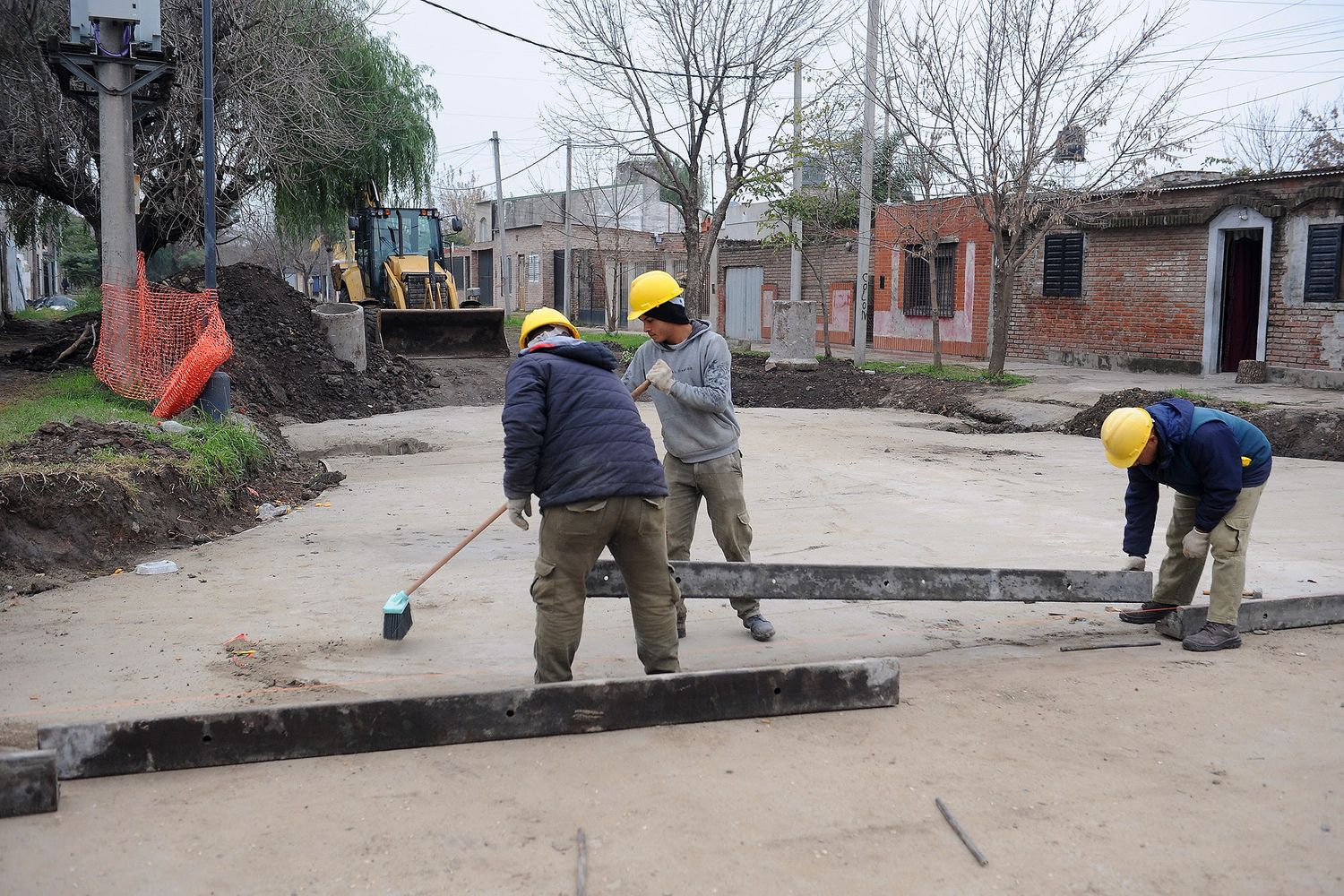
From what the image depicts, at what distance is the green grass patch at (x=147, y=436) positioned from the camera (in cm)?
820

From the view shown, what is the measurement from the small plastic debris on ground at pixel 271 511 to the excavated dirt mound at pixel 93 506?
0.25ft

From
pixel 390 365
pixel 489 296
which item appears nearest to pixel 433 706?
pixel 390 365

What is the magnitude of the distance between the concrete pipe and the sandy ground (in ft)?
34.8

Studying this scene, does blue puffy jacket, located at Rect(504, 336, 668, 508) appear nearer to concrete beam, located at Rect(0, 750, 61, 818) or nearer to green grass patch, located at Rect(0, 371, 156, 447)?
concrete beam, located at Rect(0, 750, 61, 818)

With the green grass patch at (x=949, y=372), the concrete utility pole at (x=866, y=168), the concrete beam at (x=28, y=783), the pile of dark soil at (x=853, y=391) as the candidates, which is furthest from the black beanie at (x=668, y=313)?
the concrete utility pole at (x=866, y=168)

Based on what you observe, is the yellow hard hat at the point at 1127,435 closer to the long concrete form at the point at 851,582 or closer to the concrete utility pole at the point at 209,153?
the long concrete form at the point at 851,582

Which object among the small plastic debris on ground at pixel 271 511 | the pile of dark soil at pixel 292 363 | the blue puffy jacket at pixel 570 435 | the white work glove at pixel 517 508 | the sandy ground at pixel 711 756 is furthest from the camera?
the pile of dark soil at pixel 292 363

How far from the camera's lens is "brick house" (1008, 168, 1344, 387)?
16656 millimetres

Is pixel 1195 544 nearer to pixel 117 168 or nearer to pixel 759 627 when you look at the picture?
pixel 759 627

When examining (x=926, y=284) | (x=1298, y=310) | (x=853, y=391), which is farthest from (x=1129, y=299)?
(x=926, y=284)

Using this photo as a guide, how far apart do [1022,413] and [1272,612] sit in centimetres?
1005

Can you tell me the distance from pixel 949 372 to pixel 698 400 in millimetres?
15211

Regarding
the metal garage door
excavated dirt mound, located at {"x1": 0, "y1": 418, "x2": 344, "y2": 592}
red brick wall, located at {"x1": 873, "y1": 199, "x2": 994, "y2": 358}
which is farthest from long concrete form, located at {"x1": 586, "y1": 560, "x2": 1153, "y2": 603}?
the metal garage door

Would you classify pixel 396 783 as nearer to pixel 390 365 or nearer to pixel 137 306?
pixel 137 306
